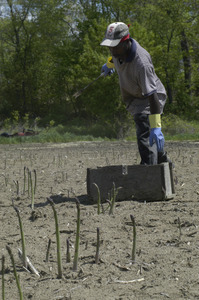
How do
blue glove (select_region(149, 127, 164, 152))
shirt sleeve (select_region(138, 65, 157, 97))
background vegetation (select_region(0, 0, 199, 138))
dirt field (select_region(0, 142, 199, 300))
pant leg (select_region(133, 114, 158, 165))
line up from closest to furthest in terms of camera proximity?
1. dirt field (select_region(0, 142, 199, 300))
2. shirt sleeve (select_region(138, 65, 157, 97))
3. blue glove (select_region(149, 127, 164, 152))
4. pant leg (select_region(133, 114, 158, 165))
5. background vegetation (select_region(0, 0, 199, 138))

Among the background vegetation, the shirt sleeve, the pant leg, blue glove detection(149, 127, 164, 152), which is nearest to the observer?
the shirt sleeve

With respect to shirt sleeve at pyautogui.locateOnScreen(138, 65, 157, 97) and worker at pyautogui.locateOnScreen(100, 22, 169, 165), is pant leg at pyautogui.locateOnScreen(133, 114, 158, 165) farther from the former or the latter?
shirt sleeve at pyautogui.locateOnScreen(138, 65, 157, 97)

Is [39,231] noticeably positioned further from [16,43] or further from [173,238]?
[16,43]

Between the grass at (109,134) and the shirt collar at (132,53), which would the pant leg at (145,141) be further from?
the grass at (109,134)

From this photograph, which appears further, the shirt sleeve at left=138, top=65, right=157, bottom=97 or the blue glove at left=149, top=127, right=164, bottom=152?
the blue glove at left=149, top=127, right=164, bottom=152

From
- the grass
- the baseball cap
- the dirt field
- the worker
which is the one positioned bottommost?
the grass

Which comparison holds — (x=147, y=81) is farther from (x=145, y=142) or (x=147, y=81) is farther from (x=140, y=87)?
(x=145, y=142)

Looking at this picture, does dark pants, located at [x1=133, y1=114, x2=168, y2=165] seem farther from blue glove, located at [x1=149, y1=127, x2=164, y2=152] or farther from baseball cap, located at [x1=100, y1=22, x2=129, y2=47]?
baseball cap, located at [x1=100, y1=22, x2=129, y2=47]

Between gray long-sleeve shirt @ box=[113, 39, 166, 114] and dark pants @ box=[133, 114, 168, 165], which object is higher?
gray long-sleeve shirt @ box=[113, 39, 166, 114]

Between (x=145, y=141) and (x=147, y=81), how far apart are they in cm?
72

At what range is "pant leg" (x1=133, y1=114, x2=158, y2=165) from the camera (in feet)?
16.6

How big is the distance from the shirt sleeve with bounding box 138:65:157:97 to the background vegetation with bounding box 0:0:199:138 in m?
14.2

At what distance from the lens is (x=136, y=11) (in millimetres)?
26594

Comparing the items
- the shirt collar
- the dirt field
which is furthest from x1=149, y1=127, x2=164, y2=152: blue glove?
the shirt collar
